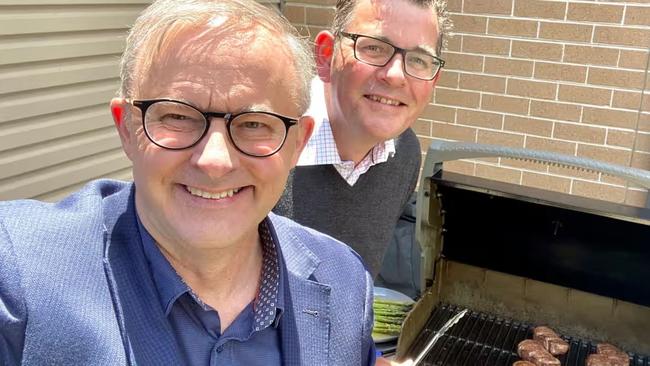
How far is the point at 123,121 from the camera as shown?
125cm

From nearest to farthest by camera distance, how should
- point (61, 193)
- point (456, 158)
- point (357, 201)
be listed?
point (357, 201)
point (456, 158)
point (61, 193)

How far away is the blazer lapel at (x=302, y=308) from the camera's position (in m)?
1.36

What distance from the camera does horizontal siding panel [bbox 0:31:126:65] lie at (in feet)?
9.38

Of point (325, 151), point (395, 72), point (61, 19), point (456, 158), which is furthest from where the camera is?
point (61, 19)

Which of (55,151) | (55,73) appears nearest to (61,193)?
(55,151)

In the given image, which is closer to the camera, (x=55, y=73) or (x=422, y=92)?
(x=422, y=92)

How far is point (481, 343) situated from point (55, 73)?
7.60ft

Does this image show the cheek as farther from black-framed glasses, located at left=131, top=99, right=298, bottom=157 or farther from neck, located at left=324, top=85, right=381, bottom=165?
black-framed glasses, located at left=131, top=99, right=298, bottom=157

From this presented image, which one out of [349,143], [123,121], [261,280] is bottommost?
[261,280]

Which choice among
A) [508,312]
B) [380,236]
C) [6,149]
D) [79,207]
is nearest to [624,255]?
[508,312]

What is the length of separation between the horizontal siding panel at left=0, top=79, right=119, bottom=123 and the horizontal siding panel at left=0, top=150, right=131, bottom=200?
29 centimetres

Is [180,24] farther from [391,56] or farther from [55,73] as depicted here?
[55,73]

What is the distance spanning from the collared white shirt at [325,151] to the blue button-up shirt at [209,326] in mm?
848

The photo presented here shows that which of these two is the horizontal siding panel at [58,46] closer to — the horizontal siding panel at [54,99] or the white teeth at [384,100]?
the horizontal siding panel at [54,99]
